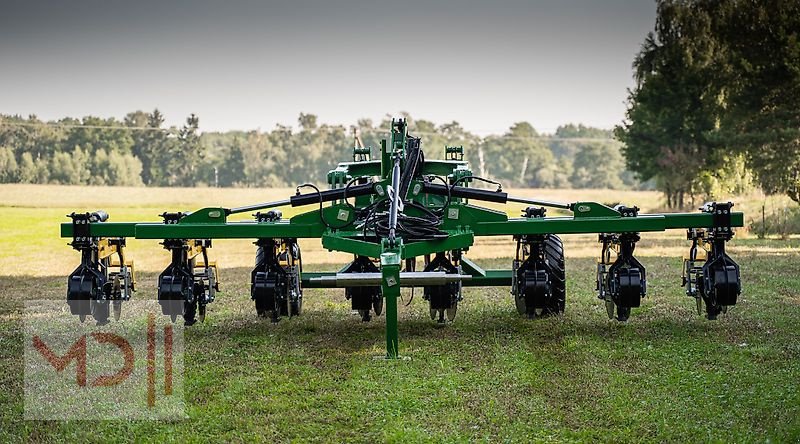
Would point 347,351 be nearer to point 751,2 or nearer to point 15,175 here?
point 751,2

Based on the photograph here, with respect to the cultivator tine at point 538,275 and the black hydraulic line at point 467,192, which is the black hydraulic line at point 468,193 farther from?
the cultivator tine at point 538,275

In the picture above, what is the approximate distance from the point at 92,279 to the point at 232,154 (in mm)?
89172

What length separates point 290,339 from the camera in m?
10.5

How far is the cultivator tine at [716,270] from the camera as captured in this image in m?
10.2

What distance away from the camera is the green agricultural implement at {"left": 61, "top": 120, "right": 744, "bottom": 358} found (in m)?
10.2

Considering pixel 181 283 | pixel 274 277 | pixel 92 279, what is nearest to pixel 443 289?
pixel 274 277

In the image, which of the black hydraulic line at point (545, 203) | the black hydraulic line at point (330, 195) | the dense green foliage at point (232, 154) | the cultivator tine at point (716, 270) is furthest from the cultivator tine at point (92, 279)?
the dense green foliage at point (232, 154)

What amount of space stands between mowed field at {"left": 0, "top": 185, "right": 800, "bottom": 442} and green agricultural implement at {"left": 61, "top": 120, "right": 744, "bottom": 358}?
426 mm

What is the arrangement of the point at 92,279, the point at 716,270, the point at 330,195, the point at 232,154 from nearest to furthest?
1. the point at 716,270
2. the point at 330,195
3. the point at 92,279
4. the point at 232,154

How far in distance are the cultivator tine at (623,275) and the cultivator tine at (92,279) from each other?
4.94 meters

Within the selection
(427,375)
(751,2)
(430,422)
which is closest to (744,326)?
(427,375)

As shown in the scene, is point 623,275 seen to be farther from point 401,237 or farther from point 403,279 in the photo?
point 403,279

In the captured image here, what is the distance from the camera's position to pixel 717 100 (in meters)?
37.9

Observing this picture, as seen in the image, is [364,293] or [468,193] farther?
[364,293]
